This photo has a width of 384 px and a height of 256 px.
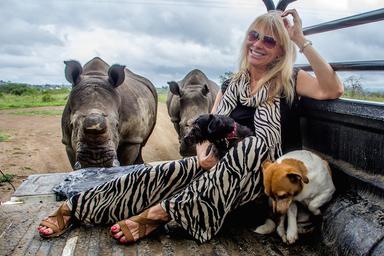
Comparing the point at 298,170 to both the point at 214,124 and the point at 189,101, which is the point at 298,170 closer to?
the point at 214,124

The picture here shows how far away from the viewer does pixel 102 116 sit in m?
5.97

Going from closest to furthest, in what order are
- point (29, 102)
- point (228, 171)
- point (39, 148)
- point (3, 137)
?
point (228, 171) < point (39, 148) < point (3, 137) < point (29, 102)

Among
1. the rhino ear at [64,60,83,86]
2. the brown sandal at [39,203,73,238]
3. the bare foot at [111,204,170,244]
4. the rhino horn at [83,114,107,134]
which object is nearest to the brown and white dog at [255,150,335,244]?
the bare foot at [111,204,170,244]

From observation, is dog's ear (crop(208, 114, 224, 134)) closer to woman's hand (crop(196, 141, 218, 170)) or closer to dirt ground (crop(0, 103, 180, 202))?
woman's hand (crop(196, 141, 218, 170))

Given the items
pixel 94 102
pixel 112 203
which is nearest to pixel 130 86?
pixel 94 102

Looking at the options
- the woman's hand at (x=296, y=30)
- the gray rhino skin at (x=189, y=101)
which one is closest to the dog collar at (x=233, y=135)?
the woman's hand at (x=296, y=30)

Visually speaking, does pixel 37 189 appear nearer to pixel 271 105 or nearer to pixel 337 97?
pixel 271 105

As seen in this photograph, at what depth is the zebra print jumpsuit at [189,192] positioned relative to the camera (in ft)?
10.1

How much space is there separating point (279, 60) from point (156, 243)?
1584mm

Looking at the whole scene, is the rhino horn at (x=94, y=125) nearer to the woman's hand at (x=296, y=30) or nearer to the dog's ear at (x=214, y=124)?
the dog's ear at (x=214, y=124)

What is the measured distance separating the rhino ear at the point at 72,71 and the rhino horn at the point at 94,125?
1100 mm

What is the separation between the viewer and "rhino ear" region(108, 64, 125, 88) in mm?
6730

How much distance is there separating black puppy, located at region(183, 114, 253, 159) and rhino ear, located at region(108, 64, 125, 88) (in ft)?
12.0

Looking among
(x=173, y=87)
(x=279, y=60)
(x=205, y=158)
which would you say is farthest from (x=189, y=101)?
(x=205, y=158)
